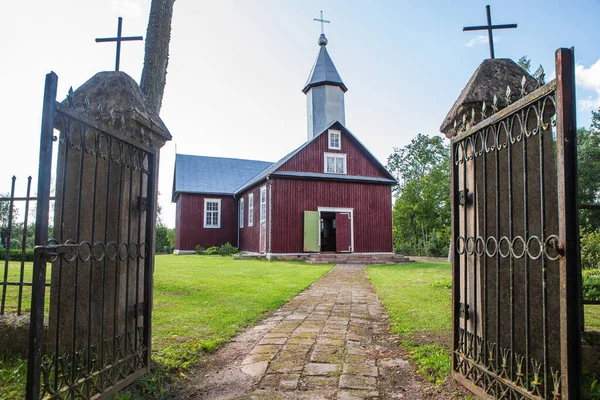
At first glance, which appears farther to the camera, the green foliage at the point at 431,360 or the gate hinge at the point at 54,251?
the green foliage at the point at 431,360

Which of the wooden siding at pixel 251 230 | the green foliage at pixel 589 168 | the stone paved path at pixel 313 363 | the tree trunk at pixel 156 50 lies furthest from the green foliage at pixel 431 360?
the green foliage at pixel 589 168

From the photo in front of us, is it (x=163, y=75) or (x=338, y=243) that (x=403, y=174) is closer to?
(x=338, y=243)

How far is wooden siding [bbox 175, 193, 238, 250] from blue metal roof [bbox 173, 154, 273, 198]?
1.97ft

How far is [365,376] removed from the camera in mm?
3121

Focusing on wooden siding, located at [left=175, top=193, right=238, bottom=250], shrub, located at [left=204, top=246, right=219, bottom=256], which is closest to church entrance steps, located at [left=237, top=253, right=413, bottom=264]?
shrub, located at [left=204, top=246, right=219, bottom=256]

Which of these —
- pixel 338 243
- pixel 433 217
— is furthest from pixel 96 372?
pixel 433 217

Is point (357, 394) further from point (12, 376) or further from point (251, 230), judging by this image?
point (251, 230)

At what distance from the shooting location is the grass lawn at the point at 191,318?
9.81 ft

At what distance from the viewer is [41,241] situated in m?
2.07

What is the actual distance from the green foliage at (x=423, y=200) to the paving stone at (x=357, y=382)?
87.2ft

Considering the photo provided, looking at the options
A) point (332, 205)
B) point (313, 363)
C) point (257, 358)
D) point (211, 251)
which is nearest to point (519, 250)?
point (313, 363)

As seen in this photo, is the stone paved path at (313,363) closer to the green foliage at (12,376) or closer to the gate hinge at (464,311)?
the gate hinge at (464,311)

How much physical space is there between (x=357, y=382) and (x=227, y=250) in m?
19.3

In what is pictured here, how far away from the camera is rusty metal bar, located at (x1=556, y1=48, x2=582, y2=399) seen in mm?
1856
